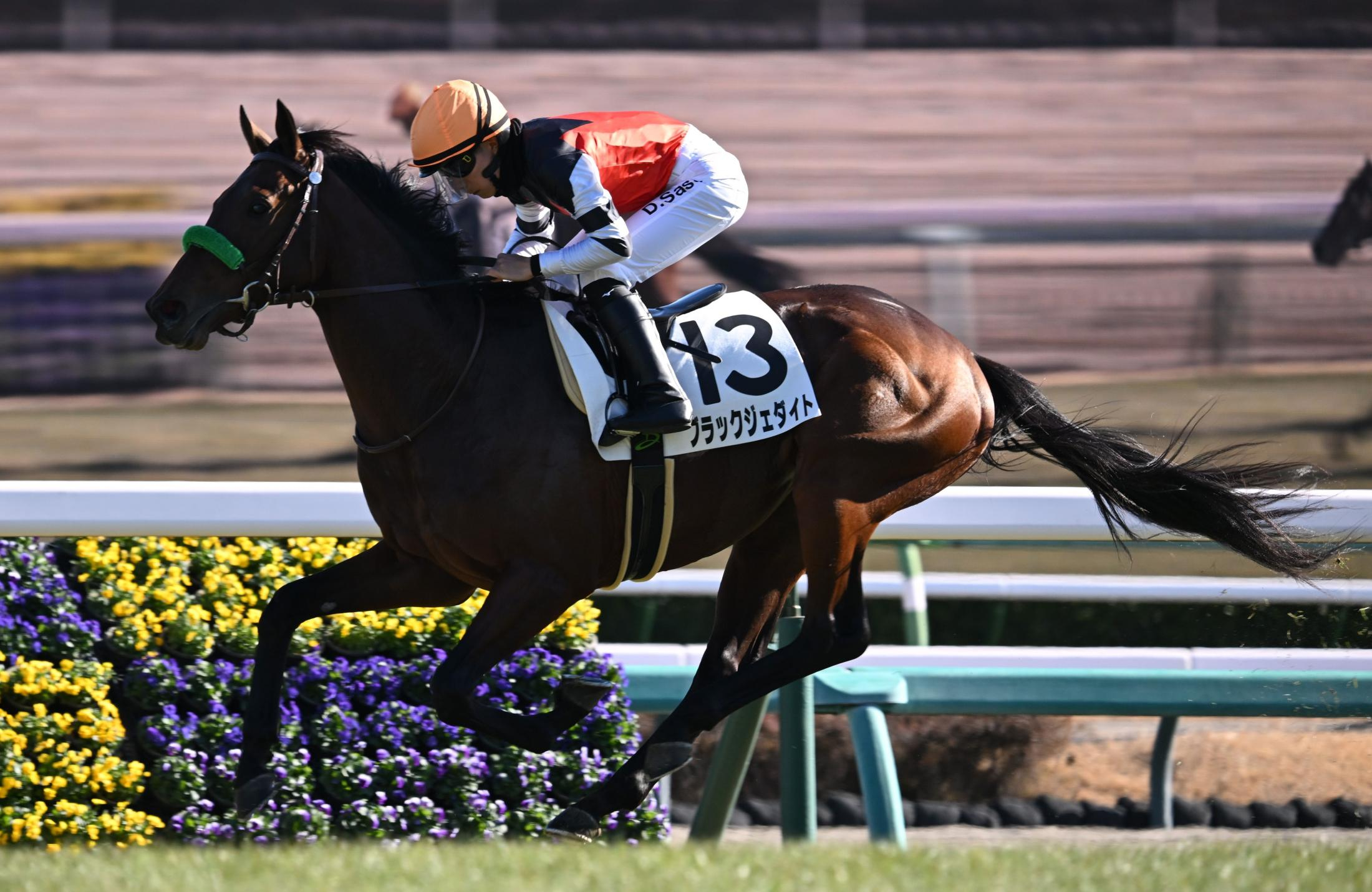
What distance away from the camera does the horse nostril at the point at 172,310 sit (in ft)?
10.7

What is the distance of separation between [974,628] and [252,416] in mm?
2811

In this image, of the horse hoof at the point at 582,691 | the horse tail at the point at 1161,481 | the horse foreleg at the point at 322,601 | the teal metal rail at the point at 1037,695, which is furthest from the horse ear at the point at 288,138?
the horse tail at the point at 1161,481

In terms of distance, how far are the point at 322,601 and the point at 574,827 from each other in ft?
2.32

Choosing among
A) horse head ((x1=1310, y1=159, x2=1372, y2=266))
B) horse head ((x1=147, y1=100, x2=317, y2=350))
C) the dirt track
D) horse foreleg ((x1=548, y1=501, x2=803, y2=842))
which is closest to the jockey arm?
horse head ((x1=147, y1=100, x2=317, y2=350))

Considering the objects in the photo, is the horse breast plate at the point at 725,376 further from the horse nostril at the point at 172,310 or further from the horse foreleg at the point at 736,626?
the horse nostril at the point at 172,310

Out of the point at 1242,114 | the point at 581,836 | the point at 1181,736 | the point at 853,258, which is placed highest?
the point at 1242,114

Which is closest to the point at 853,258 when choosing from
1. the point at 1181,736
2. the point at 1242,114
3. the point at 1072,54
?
the point at 1072,54

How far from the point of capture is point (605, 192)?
11.0ft

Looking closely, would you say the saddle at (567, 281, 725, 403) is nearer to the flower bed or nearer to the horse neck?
the horse neck

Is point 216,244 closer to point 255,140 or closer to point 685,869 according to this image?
point 255,140

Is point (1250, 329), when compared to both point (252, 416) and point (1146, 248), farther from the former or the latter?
point (252, 416)

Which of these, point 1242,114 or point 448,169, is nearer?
point 448,169

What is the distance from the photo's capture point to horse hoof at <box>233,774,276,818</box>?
10.9 feet

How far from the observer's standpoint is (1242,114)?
22.2 feet
